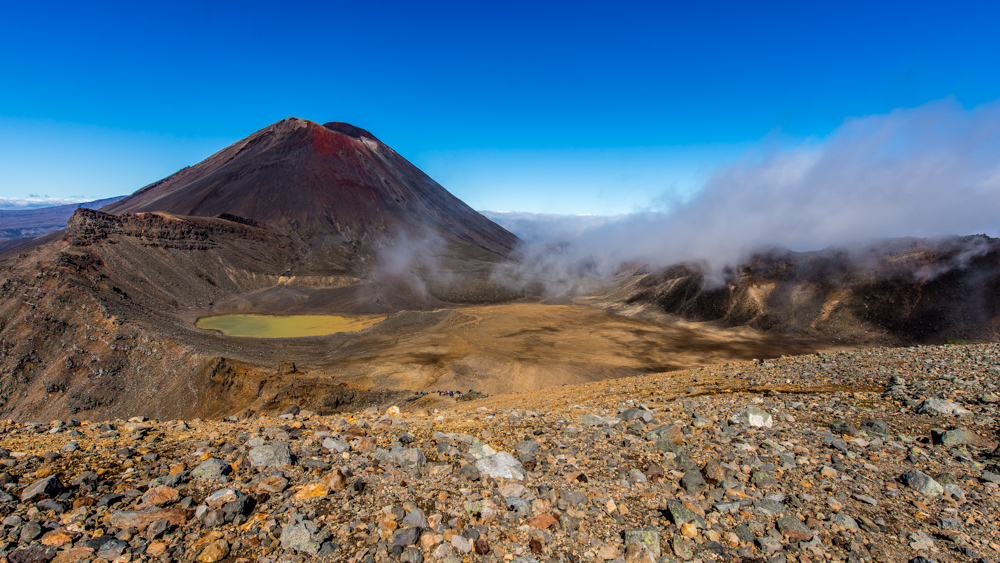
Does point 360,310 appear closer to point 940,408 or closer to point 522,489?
point 522,489

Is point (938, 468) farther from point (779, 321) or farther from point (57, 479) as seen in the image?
point (779, 321)

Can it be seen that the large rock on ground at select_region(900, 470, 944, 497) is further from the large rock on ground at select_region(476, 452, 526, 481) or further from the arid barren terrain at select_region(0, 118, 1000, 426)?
the arid barren terrain at select_region(0, 118, 1000, 426)

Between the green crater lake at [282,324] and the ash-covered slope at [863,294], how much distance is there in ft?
120

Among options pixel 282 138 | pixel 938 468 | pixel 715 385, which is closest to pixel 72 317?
pixel 715 385

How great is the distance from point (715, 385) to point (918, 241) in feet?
177

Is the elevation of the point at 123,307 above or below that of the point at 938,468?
below

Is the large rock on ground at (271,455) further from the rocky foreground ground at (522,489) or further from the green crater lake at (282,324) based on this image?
the green crater lake at (282,324)

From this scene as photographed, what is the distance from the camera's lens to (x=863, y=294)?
137ft

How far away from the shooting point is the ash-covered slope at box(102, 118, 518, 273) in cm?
8131

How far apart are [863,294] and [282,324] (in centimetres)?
6232

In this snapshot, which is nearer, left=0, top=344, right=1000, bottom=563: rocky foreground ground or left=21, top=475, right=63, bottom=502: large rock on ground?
left=0, top=344, right=1000, bottom=563: rocky foreground ground

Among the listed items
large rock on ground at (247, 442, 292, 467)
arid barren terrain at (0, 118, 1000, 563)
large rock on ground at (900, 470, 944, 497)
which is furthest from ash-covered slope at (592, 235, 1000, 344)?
large rock on ground at (247, 442, 292, 467)

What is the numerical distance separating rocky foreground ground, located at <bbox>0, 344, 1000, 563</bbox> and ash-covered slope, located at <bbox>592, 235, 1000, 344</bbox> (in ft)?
Result: 142

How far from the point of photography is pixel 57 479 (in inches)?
143
